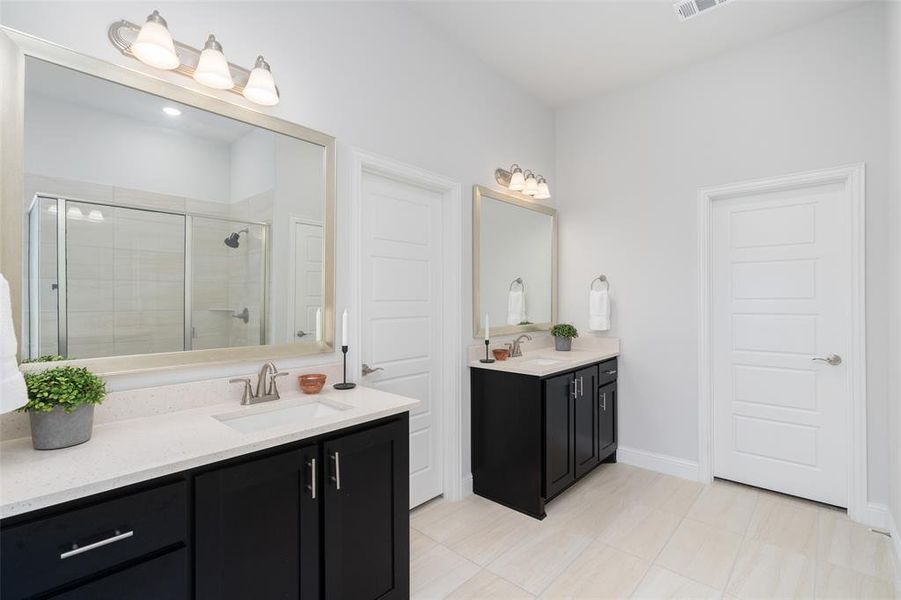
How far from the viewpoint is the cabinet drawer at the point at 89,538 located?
92 cm

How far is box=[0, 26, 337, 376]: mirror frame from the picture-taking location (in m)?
1.30

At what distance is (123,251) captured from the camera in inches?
58.9

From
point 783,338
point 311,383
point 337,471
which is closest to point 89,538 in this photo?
point 337,471

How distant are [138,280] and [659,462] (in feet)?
11.8

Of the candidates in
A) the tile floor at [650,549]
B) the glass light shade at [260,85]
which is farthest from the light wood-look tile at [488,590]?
the glass light shade at [260,85]

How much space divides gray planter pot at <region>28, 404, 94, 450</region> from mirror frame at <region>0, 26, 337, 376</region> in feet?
0.73

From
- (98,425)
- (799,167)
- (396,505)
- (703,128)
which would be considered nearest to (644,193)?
(703,128)

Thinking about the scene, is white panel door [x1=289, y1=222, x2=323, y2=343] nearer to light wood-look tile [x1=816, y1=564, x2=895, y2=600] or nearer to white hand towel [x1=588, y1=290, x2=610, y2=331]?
white hand towel [x1=588, y1=290, x2=610, y2=331]

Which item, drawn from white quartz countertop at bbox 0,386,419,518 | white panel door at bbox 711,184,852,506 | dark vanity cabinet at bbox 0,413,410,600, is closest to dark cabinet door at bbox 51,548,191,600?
dark vanity cabinet at bbox 0,413,410,600

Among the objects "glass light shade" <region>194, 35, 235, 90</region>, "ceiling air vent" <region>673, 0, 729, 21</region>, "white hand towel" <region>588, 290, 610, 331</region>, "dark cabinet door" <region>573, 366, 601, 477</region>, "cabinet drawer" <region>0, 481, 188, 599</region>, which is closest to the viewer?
"cabinet drawer" <region>0, 481, 188, 599</region>

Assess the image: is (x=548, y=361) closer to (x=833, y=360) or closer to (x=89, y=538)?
(x=833, y=360)

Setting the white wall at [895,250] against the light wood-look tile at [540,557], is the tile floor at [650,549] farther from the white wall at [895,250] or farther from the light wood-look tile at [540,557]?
the white wall at [895,250]

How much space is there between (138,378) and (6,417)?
34cm

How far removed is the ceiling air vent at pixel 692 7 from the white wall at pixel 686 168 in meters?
0.70
